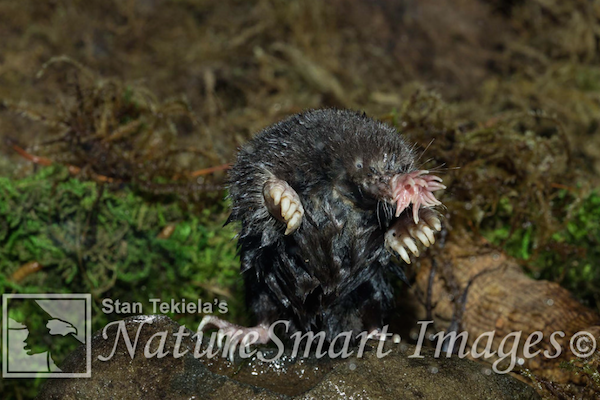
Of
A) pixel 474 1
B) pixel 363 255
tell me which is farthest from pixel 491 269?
→ pixel 474 1

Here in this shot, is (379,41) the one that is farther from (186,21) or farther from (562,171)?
(562,171)

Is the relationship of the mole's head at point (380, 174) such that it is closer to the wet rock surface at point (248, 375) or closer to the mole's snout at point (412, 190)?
the mole's snout at point (412, 190)

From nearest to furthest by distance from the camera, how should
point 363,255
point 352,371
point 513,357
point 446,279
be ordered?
point 352,371 → point 363,255 → point 513,357 → point 446,279

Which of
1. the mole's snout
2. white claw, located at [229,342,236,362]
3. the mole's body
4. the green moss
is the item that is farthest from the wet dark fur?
the green moss

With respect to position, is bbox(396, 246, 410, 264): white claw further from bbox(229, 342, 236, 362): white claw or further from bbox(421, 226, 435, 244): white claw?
bbox(229, 342, 236, 362): white claw

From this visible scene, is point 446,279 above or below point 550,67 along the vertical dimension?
below

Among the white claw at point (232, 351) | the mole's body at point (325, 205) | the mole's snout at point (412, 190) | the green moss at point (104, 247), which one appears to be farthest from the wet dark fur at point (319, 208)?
the green moss at point (104, 247)

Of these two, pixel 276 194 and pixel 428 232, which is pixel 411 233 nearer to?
pixel 428 232
